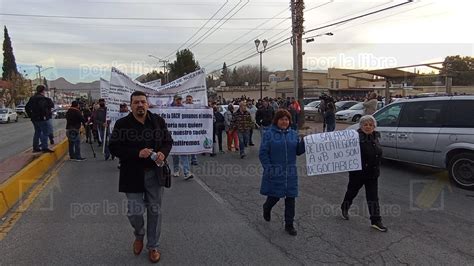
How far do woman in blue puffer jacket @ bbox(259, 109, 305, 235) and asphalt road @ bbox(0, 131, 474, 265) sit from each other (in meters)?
0.46

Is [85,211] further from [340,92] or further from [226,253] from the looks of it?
[340,92]

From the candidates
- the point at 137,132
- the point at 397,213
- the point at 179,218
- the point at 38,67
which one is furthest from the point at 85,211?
the point at 38,67

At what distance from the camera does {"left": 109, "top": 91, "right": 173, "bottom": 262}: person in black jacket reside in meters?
4.35

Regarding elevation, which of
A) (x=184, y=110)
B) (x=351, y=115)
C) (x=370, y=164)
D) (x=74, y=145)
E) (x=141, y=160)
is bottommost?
(x=74, y=145)

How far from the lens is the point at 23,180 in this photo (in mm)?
8133

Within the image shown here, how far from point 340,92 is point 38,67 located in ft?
226

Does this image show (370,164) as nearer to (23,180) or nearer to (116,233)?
(116,233)

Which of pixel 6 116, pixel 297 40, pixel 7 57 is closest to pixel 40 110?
pixel 297 40

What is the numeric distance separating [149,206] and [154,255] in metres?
0.53

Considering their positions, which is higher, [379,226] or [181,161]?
[181,161]

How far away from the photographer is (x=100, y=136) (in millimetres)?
15469

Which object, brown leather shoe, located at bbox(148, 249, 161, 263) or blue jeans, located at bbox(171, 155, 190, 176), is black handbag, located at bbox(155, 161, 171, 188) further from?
blue jeans, located at bbox(171, 155, 190, 176)

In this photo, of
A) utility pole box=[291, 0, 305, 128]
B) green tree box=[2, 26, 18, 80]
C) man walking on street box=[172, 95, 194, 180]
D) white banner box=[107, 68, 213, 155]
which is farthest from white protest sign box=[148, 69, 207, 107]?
green tree box=[2, 26, 18, 80]

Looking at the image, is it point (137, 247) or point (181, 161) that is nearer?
point (137, 247)
